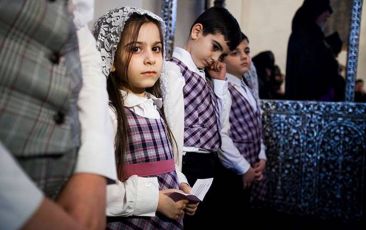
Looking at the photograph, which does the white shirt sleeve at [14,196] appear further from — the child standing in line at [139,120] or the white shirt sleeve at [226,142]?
the white shirt sleeve at [226,142]

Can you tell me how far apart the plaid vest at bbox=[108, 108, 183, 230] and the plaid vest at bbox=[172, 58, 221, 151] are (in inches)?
22.3

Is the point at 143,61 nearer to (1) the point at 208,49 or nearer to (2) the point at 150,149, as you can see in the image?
(2) the point at 150,149

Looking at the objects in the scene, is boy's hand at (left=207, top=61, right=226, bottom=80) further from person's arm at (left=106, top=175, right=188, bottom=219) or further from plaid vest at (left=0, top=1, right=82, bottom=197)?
plaid vest at (left=0, top=1, right=82, bottom=197)

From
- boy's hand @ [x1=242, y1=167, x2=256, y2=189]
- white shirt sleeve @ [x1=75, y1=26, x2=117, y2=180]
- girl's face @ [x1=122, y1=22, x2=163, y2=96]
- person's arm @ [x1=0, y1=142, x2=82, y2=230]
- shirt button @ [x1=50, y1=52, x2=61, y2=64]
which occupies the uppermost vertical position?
girl's face @ [x1=122, y1=22, x2=163, y2=96]

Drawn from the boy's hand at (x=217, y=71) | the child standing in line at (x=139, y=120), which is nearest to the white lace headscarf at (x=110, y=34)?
the child standing in line at (x=139, y=120)

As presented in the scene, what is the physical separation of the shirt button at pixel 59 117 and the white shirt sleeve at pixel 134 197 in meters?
0.47

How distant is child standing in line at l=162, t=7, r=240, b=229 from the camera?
192 cm

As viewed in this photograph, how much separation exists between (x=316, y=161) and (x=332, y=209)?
16.0 inches

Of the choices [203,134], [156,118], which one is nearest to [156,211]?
[156,118]

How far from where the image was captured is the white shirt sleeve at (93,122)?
0.67 metres

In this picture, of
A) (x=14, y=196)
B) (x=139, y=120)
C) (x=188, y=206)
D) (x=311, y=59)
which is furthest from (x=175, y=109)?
(x=311, y=59)

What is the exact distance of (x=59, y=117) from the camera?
0.62 m

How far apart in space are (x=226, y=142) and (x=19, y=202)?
1.90 meters

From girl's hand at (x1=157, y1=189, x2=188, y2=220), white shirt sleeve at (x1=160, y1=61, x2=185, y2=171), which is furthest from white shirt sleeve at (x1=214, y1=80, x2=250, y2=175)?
girl's hand at (x1=157, y1=189, x2=188, y2=220)
